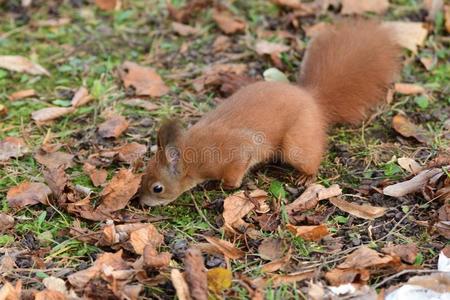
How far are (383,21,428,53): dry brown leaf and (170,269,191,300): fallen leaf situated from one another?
2.29 metres

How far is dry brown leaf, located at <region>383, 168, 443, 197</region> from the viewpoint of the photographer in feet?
9.74

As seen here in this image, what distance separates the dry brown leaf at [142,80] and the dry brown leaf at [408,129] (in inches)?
51.2

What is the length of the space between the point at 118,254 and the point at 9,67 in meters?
1.97

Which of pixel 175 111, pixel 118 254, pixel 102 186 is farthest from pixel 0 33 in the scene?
pixel 118 254

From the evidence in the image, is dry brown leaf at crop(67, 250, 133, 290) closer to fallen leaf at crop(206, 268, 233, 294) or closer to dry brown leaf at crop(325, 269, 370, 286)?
fallen leaf at crop(206, 268, 233, 294)

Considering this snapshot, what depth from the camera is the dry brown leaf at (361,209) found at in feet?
9.46

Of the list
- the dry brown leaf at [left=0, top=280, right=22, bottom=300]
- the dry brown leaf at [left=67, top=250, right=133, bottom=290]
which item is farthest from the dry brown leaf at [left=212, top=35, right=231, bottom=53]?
the dry brown leaf at [left=0, top=280, right=22, bottom=300]

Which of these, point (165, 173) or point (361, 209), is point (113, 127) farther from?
point (361, 209)

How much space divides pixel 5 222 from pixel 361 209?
60.2 inches

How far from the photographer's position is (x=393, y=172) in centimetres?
318

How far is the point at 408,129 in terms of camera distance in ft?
11.5

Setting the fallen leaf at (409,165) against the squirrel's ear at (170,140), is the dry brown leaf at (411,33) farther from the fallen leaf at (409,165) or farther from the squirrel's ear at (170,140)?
the squirrel's ear at (170,140)

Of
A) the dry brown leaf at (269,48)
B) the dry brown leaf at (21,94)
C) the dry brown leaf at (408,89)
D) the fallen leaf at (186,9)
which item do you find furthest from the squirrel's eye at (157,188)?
the fallen leaf at (186,9)

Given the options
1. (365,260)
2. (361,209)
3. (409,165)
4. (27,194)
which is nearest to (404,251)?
(365,260)
